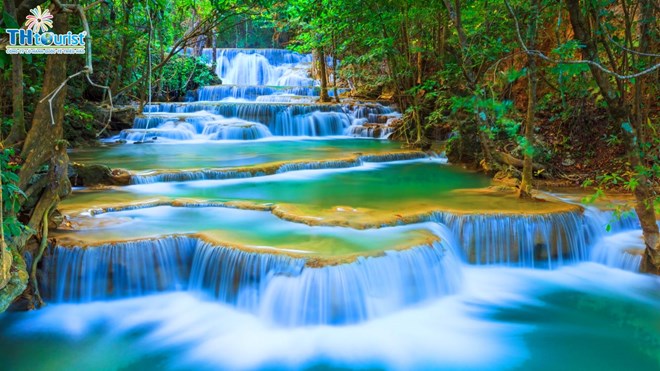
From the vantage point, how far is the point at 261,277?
205 inches

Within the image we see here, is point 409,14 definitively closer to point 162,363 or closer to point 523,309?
point 523,309

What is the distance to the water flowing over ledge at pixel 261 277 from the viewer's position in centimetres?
505

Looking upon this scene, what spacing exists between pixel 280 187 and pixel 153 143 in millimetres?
7027

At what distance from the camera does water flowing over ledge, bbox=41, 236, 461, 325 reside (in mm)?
5051

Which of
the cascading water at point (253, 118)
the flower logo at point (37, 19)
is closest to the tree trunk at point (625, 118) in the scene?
the flower logo at point (37, 19)

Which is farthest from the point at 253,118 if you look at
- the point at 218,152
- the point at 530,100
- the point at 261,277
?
the point at 261,277

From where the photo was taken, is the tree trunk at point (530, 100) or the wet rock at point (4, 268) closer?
the wet rock at point (4, 268)

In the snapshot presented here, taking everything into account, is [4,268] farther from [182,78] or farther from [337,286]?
[182,78]

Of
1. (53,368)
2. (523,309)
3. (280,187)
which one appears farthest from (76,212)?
(523,309)

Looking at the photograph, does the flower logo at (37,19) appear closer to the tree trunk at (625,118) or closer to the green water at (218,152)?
the tree trunk at (625,118)

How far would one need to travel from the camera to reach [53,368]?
14.6 ft

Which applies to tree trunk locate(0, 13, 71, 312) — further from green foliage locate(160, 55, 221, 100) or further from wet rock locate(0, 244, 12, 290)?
green foliage locate(160, 55, 221, 100)

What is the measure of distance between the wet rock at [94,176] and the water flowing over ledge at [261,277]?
336 cm

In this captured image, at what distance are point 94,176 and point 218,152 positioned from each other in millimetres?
4394
